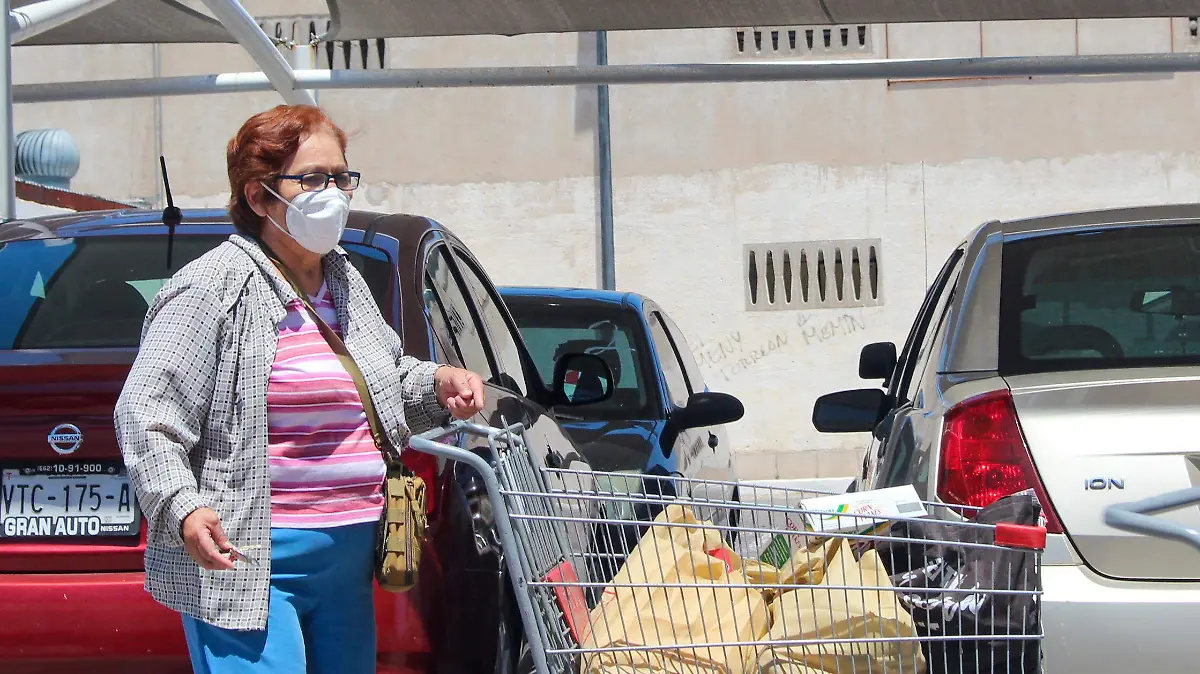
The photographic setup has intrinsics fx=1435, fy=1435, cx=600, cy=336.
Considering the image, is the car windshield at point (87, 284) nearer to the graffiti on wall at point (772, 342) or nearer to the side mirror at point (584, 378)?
the side mirror at point (584, 378)

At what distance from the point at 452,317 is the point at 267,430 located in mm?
1349

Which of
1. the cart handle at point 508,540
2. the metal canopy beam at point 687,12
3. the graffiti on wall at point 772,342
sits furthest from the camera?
the graffiti on wall at point 772,342

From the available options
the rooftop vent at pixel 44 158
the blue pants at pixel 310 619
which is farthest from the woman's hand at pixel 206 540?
the rooftop vent at pixel 44 158

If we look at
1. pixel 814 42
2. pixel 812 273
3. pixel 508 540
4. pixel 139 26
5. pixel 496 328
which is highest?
pixel 814 42

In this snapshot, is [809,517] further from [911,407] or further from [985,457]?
[911,407]

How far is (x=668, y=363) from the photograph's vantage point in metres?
7.50

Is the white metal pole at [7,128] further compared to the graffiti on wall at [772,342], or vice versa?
the graffiti on wall at [772,342]

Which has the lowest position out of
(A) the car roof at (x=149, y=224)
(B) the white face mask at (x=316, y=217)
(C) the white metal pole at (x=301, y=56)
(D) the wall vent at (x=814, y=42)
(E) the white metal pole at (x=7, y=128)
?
(B) the white face mask at (x=316, y=217)

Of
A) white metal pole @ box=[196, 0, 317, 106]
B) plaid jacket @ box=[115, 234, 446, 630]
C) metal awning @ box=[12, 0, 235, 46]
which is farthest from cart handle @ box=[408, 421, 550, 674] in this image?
metal awning @ box=[12, 0, 235, 46]

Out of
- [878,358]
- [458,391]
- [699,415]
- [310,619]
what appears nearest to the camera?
[310,619]

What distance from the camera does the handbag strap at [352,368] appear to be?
262 cm

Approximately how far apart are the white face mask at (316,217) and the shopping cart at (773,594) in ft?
1.41

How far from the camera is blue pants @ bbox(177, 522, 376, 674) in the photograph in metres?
2.47

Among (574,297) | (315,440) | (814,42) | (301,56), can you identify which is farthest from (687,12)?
(814,42)
